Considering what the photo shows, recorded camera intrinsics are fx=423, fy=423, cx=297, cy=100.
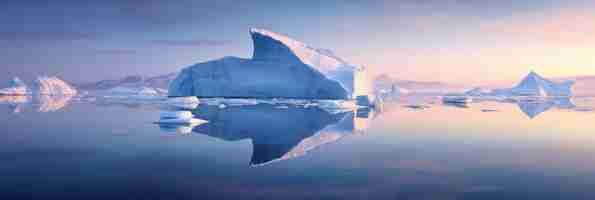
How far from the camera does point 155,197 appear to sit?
5371 millimetres

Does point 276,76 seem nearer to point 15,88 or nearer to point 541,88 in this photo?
point 541,88

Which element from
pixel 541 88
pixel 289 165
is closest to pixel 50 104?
pixel 289 165

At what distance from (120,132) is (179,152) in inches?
186

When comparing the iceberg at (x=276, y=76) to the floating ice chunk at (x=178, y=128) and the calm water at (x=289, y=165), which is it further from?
the calm water at (x=289, y=165)

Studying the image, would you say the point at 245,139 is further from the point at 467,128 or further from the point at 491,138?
the point at 467,128

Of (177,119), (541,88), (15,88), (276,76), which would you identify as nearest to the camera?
(177,119)

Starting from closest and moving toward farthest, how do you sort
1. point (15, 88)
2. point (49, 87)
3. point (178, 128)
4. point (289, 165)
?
1. point (289, 165)
2. point (178, 128)
3. point (15, 88)
4. point (49, 87)

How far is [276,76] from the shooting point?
3281 centimetres

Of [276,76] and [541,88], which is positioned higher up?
[276,76]

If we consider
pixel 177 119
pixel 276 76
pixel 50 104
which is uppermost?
pixel 276 76

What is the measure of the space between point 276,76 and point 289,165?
999 inches

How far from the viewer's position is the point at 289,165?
767 centimetres

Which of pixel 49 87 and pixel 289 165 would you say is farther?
pixel 49 87

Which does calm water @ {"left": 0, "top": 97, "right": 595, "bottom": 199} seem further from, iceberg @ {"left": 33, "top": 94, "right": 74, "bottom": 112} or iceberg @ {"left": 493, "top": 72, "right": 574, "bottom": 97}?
iceberg @ {"left": 493, "top": 72, "right": 574, "bottom": 97}
